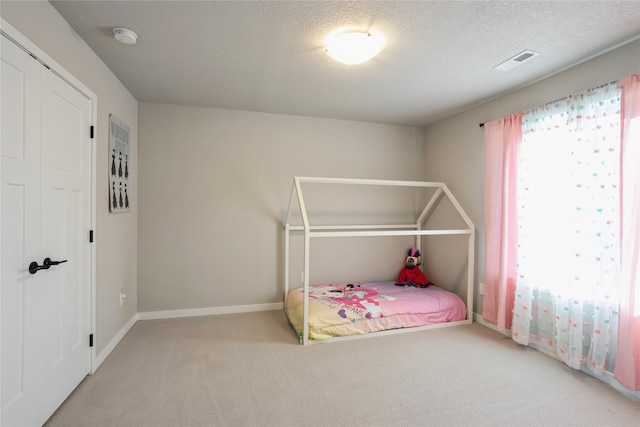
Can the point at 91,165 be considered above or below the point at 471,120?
below

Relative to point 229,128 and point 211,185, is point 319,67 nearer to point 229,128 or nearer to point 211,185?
point 229,128

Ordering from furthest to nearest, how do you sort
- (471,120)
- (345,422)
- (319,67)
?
1. (471,120)
2. (319,67)
3. (345,422)

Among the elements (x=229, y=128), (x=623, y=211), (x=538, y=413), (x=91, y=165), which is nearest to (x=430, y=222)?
(x=623, y=211)

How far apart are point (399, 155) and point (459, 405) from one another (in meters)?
3.03

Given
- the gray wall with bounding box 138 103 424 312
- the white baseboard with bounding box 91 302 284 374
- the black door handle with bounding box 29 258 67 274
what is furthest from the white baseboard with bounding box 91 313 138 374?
the black door handle with bounding box 29 258 67 274

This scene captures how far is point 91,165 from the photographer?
2168 mm

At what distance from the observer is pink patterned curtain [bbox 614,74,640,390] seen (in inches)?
75.7

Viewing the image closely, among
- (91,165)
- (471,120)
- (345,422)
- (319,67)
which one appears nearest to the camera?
(345,422)

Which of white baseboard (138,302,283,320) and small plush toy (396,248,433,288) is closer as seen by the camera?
white baseboard (138,302,283,320)

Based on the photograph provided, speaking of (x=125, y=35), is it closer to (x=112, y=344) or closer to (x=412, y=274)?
(x=112, y=344)

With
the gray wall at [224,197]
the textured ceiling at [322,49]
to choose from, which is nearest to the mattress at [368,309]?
the gray wall at [224,197]

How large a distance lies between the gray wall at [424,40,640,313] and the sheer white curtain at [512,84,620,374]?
0.42 feet

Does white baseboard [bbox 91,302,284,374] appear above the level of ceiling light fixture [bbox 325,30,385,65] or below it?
below

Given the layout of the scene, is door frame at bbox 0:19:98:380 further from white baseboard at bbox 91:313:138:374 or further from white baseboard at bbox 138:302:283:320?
white baseboard at bbox 138:302:283:320
